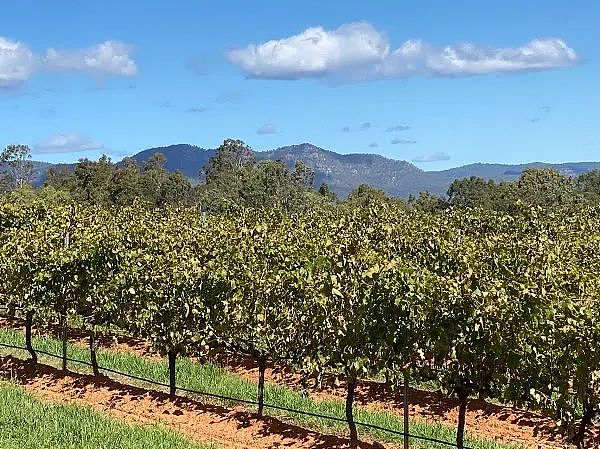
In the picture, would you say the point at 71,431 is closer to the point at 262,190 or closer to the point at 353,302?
the point at 353,302

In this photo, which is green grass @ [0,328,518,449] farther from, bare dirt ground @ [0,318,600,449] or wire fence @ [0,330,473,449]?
bare dirt ground @ [0,318,600,449]

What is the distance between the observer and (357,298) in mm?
12320

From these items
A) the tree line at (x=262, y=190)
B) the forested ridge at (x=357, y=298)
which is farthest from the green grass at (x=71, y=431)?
the tree line at (x=262, y=190)

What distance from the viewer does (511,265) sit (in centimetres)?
1842

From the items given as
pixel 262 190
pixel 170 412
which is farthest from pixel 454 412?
pixel 262 190

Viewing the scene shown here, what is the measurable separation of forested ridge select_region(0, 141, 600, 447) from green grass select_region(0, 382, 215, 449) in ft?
8.03

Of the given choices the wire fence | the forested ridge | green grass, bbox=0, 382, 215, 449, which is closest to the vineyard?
the forested ridge

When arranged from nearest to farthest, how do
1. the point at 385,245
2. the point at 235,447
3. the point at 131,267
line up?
the point at 235,447 < the point at 131,267 < the point at 385,245

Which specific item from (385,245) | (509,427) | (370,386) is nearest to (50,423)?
(370,386)

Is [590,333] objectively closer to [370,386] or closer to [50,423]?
[370,386]

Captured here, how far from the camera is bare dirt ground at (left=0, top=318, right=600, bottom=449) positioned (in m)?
14.1

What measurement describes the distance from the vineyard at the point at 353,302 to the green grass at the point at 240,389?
40.4 inches

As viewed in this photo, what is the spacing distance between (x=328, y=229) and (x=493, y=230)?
6577 millimetres

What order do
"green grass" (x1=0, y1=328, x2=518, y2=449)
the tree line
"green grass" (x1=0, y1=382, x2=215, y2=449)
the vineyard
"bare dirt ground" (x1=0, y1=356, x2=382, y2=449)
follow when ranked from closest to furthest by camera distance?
1. the vineyard
2. "green grass" (x1=0, y1=382, x2=215, y2=449)
3. "bare dirt ground" (x1=0, y1=356, x2=382, y2=449)
4. "green grass" (x1=0, y1=328, x2=518, y2=449)
5. the tree line
